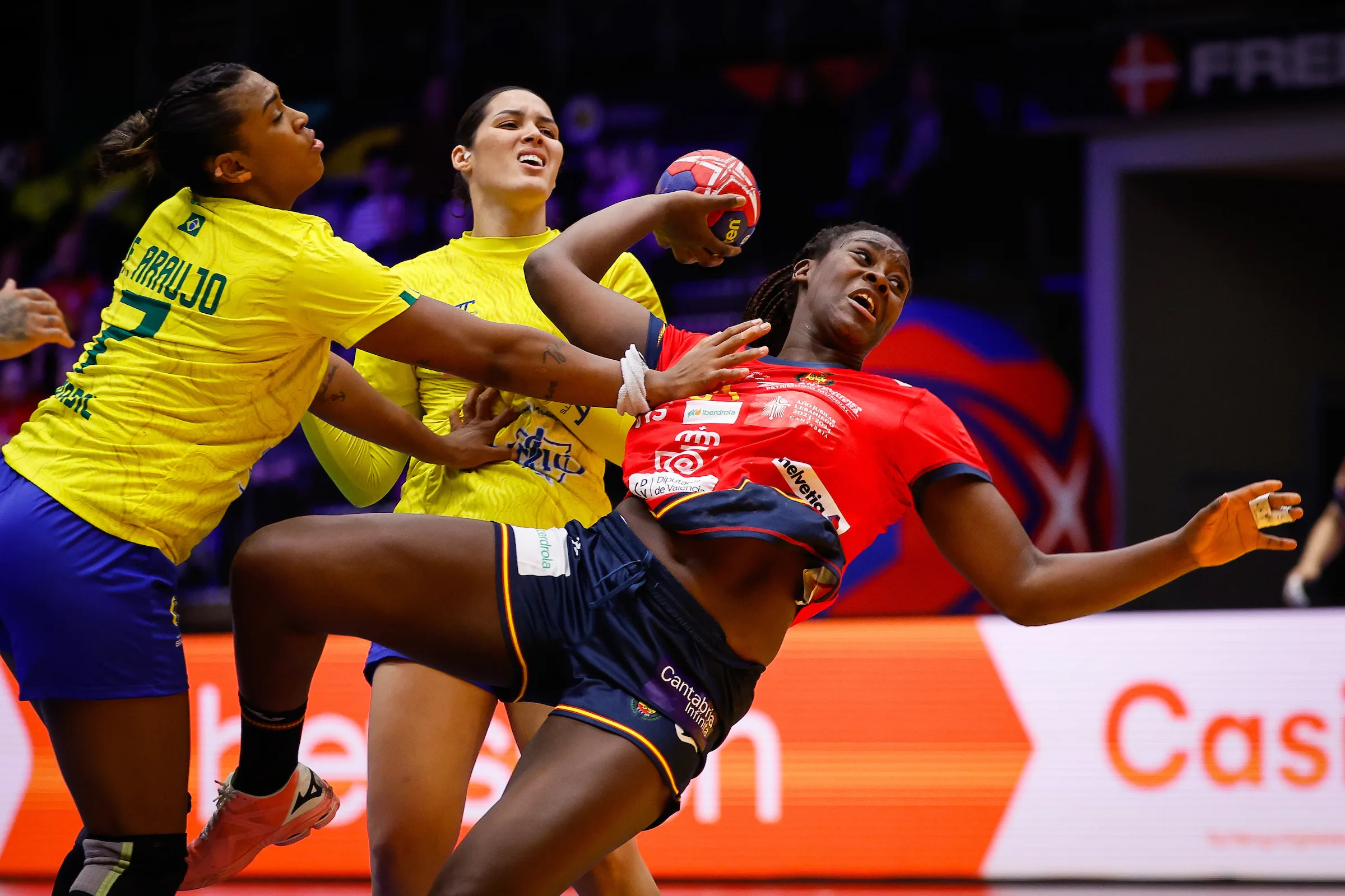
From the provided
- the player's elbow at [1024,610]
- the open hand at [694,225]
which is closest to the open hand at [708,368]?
the open hand at [694,225]

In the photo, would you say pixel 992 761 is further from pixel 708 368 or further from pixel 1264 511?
pixel 708 368

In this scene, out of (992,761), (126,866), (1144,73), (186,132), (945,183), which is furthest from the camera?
(945,183)

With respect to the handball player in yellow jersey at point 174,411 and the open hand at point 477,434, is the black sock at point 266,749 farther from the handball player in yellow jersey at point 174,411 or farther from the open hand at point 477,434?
the open hand at point 477,434

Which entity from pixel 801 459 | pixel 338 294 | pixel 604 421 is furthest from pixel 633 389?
pixel 338 294

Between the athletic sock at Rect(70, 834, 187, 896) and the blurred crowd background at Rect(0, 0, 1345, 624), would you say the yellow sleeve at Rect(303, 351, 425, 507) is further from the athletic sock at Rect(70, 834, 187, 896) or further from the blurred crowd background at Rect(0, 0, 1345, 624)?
the blurred crowd background at Rect(0, 0, 1345, 624)

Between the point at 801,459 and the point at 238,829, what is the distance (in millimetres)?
1394

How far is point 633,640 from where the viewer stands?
267 cm

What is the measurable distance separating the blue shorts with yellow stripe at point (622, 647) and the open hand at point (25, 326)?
97 centimetres

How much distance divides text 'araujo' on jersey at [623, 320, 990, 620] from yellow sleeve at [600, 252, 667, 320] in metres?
0.47

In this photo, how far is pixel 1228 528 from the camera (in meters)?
2.76

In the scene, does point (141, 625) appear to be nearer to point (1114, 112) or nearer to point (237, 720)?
point (237, 720)

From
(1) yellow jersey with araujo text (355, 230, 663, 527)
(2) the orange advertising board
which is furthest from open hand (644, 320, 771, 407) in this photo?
(2) the orange advertising board

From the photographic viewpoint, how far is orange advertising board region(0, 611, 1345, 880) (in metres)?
5.00

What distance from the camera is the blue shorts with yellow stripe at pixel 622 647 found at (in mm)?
2609
